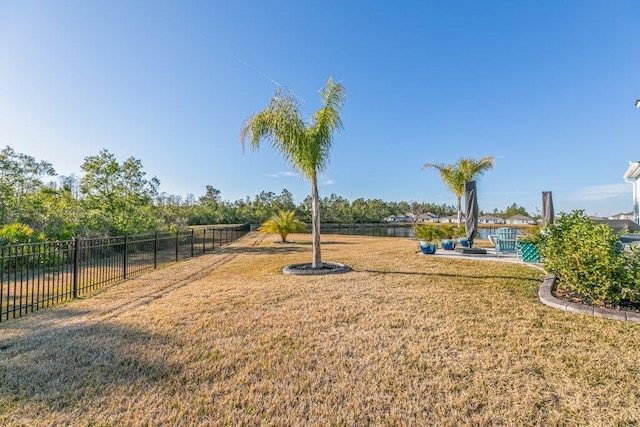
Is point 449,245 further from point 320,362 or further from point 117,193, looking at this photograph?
point 117,193

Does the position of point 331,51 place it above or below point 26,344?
above

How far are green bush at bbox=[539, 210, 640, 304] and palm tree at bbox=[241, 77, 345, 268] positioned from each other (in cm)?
484

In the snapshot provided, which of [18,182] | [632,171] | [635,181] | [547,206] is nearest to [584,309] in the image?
[547,206]

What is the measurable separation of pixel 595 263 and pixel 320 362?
432cm

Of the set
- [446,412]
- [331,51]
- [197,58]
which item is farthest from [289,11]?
[446,412]

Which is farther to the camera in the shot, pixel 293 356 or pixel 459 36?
pixel 459 36

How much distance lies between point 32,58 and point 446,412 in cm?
1134

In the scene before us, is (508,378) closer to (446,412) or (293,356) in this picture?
(446,412)

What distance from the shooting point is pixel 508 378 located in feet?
7.89

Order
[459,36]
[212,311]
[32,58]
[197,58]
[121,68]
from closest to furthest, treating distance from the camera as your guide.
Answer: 1. [212,311]
2. [32,58]
3. [121,68]
4. [197,58]
5. [459,36]

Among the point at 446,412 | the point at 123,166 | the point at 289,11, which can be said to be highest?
the point at 289,11

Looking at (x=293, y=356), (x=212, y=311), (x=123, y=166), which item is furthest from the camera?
(x=123, y=166)

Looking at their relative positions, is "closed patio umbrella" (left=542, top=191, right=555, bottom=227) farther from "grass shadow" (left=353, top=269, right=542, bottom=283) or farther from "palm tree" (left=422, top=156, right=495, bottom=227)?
"grass shadow" (left=353, top=269, right=542, bottom=283)

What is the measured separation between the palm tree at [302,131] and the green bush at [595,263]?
484 cm
